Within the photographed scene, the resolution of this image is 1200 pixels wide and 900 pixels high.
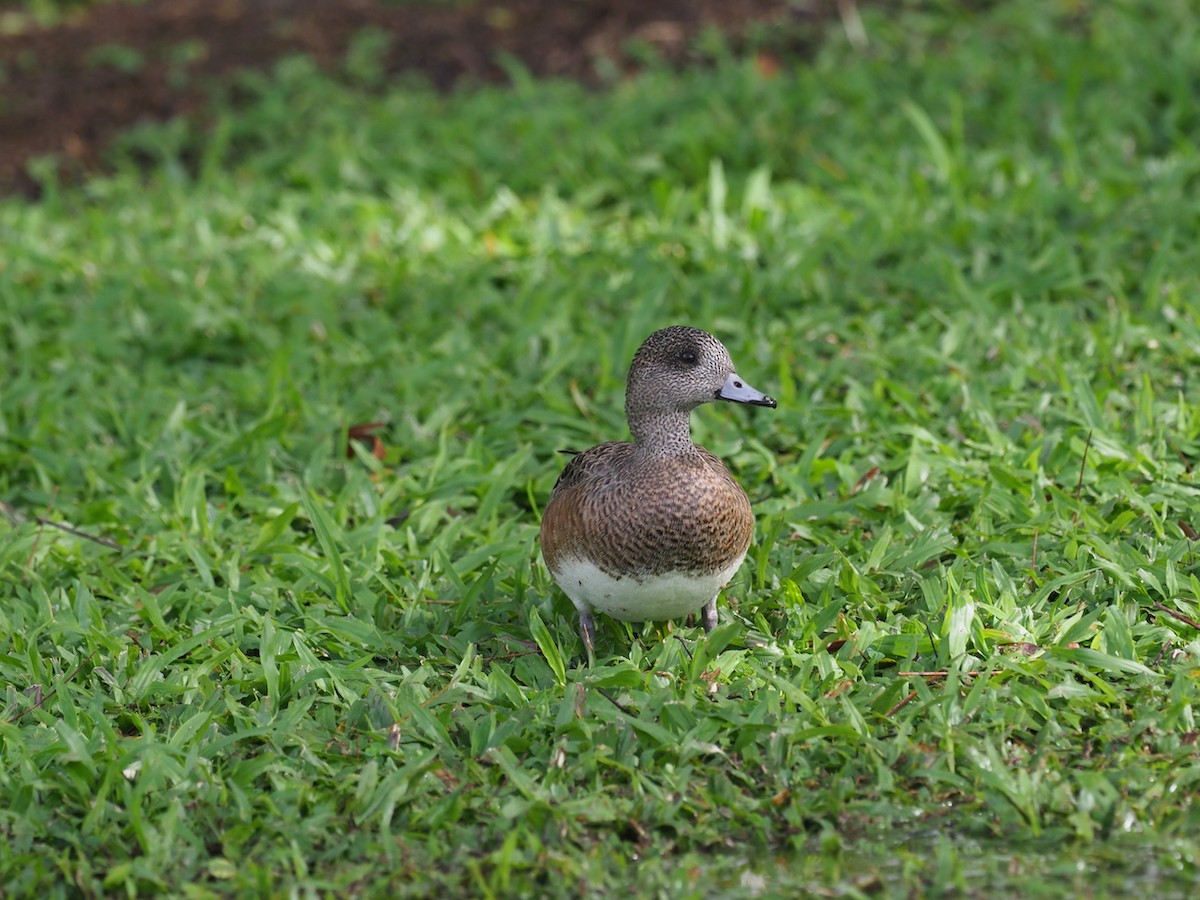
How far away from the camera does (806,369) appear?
5.57 meters

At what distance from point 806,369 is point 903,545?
1226mm

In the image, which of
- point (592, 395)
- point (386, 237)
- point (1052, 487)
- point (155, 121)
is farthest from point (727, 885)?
point (155, 121)

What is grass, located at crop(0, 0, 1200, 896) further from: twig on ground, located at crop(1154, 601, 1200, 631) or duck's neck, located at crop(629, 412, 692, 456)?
duck's neck, located at crop(629, 412, 692, 456)

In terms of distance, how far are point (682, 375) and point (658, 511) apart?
0.39 meters

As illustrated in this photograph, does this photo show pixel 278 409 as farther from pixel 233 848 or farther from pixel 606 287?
pixel 233 848

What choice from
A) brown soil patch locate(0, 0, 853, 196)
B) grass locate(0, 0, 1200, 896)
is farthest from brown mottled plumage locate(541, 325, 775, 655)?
brown soil patch locate(0, 0, 853, 196)

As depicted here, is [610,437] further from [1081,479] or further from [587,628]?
[1081,479]

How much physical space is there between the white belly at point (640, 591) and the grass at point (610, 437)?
127mm

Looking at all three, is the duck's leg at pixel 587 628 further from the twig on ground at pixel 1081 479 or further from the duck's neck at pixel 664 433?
the twig on ground at pixel 1081 479

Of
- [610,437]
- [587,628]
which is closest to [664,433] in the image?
[587,628]

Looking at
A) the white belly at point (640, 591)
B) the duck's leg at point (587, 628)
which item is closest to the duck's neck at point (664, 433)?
the white belly at point (640, 591)

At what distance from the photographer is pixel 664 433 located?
13.0 ft

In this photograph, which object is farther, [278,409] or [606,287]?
Result: [606,287]

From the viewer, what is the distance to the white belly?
12.5 ft
